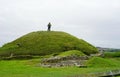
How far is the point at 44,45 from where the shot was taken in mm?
79500

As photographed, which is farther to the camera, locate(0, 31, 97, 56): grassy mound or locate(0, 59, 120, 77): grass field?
locate(0, 31, 97, 56): grassy mound

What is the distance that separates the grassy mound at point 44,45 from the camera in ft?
251

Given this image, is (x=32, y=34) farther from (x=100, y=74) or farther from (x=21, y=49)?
(x=100, y=74)

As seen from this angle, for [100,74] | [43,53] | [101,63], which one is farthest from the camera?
[43,53]

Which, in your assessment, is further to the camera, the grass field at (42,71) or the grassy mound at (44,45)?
the grassy mound at (44,45)

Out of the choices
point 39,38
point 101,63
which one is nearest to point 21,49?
point 39,38

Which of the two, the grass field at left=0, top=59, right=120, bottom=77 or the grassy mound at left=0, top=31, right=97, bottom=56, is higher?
the grassy mound at left=0, top=31, right=97, bottom=56

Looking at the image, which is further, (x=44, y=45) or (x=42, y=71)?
(x=44, y=45)

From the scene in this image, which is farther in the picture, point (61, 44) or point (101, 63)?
point (61, 44)

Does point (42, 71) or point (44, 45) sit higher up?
point (44, 45)

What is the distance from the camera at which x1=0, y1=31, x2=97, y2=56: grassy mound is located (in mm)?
76500

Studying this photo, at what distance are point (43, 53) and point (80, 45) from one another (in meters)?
11.7

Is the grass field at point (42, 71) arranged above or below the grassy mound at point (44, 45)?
below

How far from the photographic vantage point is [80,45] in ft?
269
